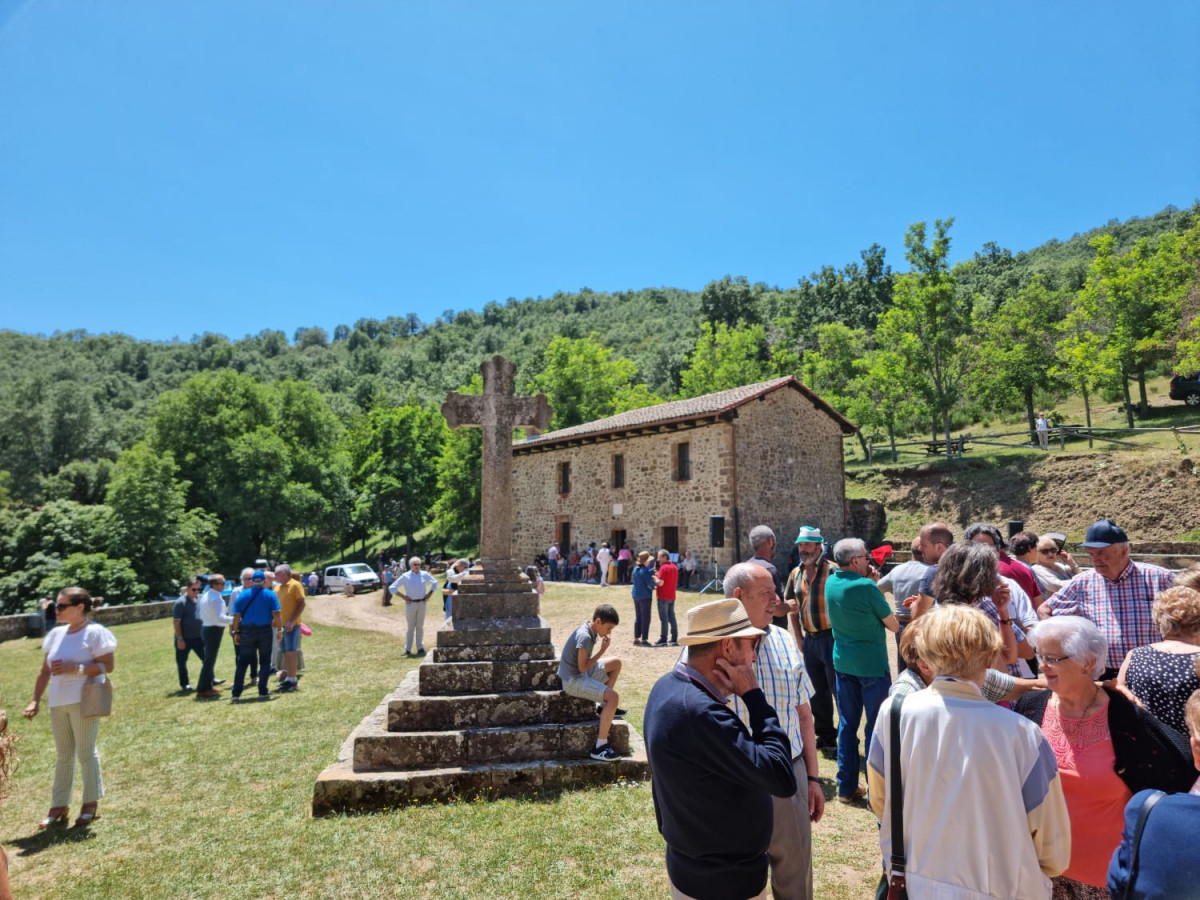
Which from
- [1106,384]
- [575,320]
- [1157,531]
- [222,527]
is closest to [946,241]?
[1106,384]

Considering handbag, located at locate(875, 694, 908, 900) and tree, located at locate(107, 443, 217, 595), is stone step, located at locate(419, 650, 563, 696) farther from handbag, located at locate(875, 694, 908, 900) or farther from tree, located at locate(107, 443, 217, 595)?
tree, located at locate(107, 443, 217, 595)

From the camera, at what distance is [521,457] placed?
29.2 meters

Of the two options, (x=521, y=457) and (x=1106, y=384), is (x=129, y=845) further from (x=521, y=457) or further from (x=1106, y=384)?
(x=1106, y=384)

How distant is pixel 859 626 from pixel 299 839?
3.99m

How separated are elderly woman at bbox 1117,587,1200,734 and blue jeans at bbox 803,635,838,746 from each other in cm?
282

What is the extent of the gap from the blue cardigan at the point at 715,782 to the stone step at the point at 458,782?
3196 millimetres

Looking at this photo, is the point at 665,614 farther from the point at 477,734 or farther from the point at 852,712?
the point at 852,712

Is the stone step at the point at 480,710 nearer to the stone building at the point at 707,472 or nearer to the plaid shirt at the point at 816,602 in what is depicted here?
the plaid shirt at the point at 816,602

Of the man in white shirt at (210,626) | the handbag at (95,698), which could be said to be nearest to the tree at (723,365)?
the man in white shirt at (210,626)

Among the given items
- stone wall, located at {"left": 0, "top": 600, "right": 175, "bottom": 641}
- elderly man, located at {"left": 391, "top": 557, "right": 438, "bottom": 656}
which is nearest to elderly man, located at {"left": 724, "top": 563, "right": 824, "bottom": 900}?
elderly man, located at {"left": 391, "top": 557, "right": 438, "bottom": 656}

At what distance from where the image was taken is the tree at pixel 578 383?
37.2 meters

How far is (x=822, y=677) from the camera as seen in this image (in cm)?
561

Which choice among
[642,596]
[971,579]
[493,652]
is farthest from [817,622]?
[642,596]

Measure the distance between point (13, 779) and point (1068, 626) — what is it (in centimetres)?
834
